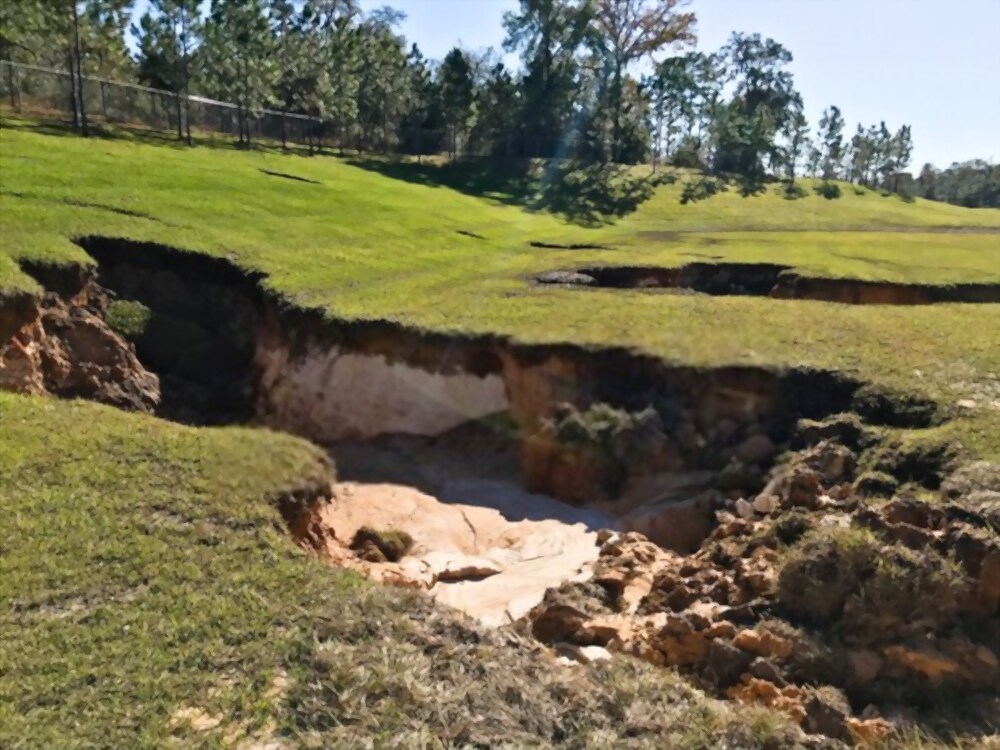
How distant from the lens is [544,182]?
46.0 meters

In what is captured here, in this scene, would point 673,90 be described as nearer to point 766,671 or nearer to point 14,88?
point 14,88

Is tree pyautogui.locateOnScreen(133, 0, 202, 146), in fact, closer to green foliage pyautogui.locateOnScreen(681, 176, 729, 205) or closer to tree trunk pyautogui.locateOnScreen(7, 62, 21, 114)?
tree trunk pyautogui.locateOnScreen(7, 62, 21, 114)

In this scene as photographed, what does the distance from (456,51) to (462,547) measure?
1690 inches

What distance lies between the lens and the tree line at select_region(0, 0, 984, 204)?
40469mm

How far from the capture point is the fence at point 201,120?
37.1 m

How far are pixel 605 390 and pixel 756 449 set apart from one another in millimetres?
2412

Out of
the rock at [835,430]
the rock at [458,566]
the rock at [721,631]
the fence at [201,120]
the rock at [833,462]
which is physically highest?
the fence at [201,120]

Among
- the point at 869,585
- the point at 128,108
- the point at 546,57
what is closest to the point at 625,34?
the point at 546,57

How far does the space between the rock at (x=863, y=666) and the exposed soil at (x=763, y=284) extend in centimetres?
1212

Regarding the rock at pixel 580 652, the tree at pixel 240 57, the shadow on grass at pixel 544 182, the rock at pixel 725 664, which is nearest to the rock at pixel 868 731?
the rock at pixel 725 664

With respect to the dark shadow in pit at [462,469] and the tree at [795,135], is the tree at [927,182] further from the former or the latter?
the dark shadow in pit at [462,469]

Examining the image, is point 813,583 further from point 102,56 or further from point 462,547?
point 102,56

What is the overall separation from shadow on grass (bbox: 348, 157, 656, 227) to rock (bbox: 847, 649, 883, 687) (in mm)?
29243

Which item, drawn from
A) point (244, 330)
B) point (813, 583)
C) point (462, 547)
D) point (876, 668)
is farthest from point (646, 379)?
point (244, 330)
